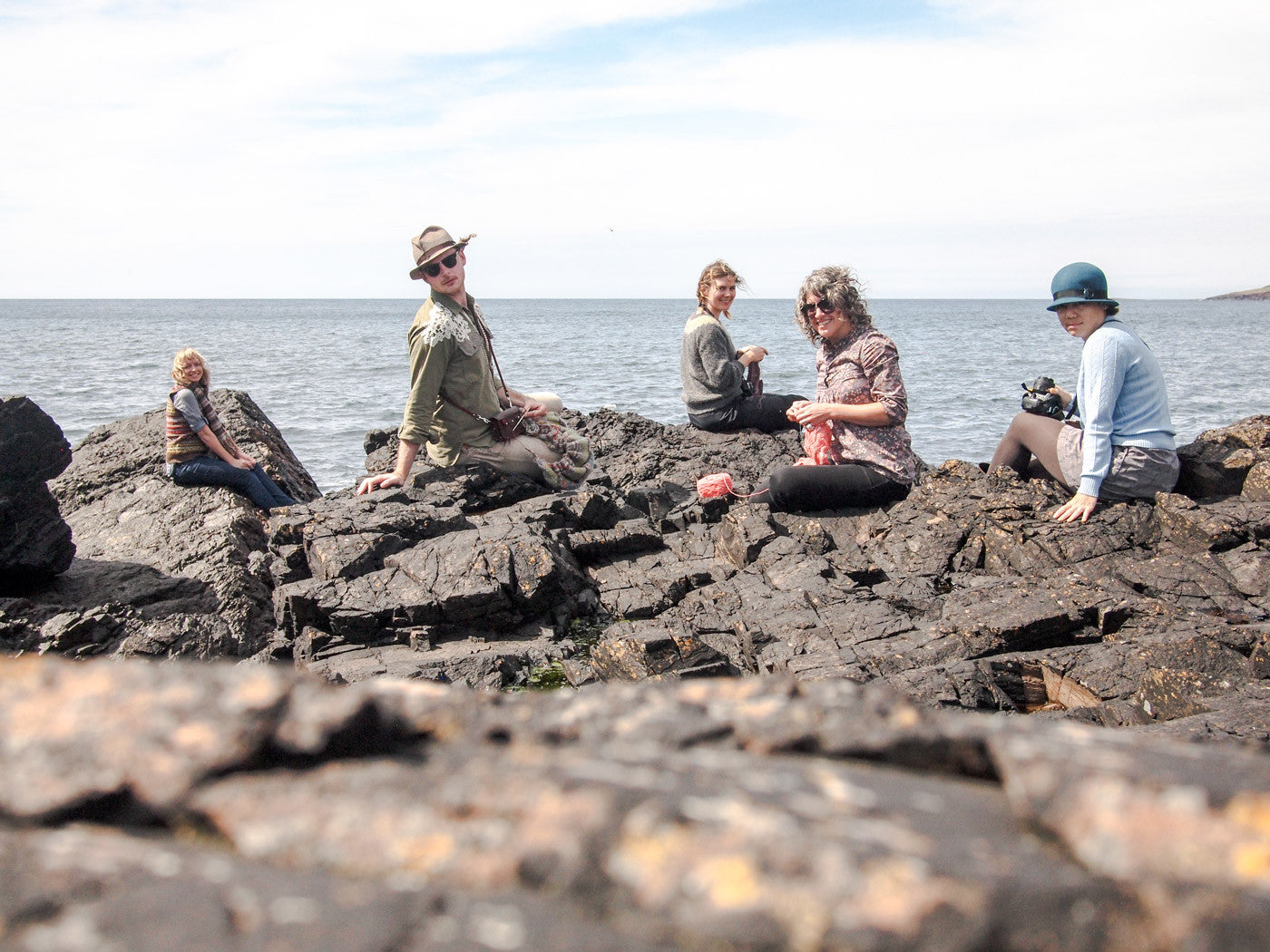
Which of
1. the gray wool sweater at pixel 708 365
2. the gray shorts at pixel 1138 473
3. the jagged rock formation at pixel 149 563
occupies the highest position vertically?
the gray wool sweater at pixel 708 365

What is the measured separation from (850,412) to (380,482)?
4024 mm

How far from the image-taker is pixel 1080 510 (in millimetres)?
6684

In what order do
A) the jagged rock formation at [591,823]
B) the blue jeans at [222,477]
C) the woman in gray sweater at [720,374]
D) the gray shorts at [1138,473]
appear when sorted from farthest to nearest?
the woman in gray sweater at [720,374] < the blue jeans at [222,477] < the gray shorts at [1138,473] < the jagged rock formation at [591,823]

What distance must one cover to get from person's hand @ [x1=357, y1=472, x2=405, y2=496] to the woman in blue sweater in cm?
531

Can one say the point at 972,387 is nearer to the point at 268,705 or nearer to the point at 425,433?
the point at 425,433

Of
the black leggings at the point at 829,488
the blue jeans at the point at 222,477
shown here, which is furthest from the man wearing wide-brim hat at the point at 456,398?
the black leggings at the point at 829,488

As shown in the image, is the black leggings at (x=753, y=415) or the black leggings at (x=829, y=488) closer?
the black leggings at (x=829, y=488)

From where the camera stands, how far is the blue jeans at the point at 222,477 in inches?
346

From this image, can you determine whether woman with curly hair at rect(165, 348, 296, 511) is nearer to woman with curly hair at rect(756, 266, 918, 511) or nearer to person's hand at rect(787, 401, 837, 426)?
woman with curly hair at rect(756, 266, 918, 511)

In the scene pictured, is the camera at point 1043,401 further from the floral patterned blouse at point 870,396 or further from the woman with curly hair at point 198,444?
the woman with curly hair at point 198,444

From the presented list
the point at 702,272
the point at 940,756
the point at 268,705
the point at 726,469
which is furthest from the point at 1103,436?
the point at 268,705

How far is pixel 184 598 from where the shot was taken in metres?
7.25

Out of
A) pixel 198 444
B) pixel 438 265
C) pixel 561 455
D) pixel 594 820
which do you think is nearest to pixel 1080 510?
pixel 561 455

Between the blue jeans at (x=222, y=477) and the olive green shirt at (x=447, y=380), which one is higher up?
the olive green shirt at (x=447, y=380)
